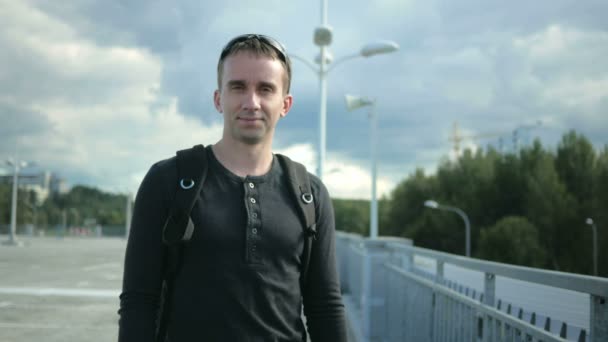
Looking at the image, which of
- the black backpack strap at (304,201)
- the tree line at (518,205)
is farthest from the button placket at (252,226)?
the tree line at (518,205)

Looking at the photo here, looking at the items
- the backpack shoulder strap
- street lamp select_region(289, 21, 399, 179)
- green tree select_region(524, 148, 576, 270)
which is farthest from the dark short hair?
green tree select_region(524, 148, 576, 270)

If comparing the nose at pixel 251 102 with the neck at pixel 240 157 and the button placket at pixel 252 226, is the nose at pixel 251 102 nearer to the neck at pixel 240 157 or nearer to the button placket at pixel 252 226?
the neck at pixel 240 157

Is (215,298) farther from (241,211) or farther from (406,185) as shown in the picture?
(406,185)

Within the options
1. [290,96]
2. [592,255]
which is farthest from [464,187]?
[290,96]

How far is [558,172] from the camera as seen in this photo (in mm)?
55750

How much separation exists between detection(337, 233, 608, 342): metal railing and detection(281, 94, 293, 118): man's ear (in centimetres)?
122

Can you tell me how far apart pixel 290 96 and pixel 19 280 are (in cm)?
1471

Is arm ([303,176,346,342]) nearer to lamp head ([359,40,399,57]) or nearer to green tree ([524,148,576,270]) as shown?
lamp head ([359,40,399,57])

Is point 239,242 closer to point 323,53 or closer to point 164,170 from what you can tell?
point 164,170

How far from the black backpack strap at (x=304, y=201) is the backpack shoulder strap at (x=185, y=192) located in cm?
31

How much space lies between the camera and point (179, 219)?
74.0 inches

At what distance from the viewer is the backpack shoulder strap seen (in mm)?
1861

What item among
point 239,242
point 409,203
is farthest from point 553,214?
point 239,242

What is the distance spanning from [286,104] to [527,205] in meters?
58.9
